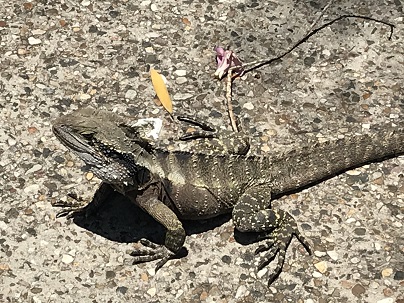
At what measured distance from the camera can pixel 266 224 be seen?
4410mm

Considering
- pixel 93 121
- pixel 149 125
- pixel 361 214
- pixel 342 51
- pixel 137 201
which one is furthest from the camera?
pixel 342 51

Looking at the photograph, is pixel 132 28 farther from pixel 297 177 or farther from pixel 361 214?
pixel 361 214

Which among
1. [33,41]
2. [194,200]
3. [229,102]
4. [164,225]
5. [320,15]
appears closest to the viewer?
[164,225]

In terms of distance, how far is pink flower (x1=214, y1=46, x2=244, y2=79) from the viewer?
17.4ft

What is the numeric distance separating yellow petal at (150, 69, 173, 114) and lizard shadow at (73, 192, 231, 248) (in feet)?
2.74

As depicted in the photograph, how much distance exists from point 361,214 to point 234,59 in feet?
5.04

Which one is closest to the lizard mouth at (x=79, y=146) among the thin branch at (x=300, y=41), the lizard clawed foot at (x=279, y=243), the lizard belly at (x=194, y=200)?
the lizard belly at (x=194, y=200)

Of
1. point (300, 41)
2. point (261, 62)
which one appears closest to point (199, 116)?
point (261, 62)

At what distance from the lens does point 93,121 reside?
4035 mm

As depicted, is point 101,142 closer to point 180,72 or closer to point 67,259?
point 67,259

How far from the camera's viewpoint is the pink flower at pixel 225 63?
209 inches

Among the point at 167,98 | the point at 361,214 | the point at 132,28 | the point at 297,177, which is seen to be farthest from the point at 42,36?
the point at 361,214

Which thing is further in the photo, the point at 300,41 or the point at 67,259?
the point at 300,41

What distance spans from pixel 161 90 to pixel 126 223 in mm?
1135
